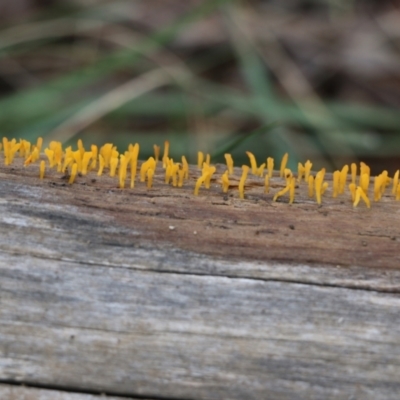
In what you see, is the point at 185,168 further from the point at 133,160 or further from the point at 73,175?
the point at 73,175

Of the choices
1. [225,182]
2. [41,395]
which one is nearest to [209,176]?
[225,182]

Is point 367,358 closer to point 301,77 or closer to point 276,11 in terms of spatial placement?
point 301,77

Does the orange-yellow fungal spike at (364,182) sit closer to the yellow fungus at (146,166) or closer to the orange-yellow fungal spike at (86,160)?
the yellow fungus at (146,166)

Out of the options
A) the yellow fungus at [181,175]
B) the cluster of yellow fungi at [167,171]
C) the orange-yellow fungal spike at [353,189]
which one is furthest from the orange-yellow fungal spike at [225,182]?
the orange-yellow fungal spike at [353,189]

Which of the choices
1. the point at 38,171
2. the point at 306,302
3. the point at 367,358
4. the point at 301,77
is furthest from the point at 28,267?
the point at 301,77

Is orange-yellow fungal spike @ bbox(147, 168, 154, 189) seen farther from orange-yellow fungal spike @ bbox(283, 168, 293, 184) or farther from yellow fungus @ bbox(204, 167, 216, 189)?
orange-yellow fungal spike @ bbox(283, 168, 293, 184)

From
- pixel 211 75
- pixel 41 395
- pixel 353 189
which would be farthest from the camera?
pixel 211 75

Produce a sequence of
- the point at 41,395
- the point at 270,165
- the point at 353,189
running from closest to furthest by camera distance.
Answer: the point at 41,395 → the point at 353,189 → the point at 270,165
